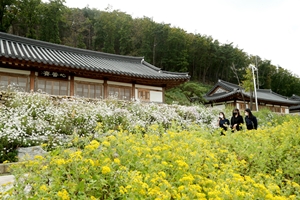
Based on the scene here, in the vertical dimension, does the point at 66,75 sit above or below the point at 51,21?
below

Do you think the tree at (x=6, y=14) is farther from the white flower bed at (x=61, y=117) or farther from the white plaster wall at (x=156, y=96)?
the white flower bed at (x=61, y=117)

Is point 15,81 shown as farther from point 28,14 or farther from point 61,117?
point 28,14

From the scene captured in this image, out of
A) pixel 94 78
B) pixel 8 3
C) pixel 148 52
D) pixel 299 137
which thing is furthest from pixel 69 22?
pixel 299 137

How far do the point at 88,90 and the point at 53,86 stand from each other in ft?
6.34

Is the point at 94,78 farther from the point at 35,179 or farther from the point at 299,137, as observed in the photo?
the point at 35,179

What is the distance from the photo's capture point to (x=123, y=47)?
37.2m

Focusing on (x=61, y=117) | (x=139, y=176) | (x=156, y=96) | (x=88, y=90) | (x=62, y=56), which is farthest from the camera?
(x=156, y=96)

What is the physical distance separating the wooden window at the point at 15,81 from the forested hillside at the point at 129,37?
2054 cm

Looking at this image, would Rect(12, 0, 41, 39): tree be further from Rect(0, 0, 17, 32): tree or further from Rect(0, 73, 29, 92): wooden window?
Rect(0, 73, 29, 92): wooden window

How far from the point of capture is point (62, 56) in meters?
14.7

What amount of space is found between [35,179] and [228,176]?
2.26 m

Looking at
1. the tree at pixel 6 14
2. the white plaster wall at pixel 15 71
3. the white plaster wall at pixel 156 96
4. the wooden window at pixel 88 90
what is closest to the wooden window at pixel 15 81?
the white plaster wall at pixel 15 71

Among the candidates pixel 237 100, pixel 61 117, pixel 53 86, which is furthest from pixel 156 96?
pixel 237 100

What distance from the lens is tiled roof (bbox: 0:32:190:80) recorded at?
12.0 m
